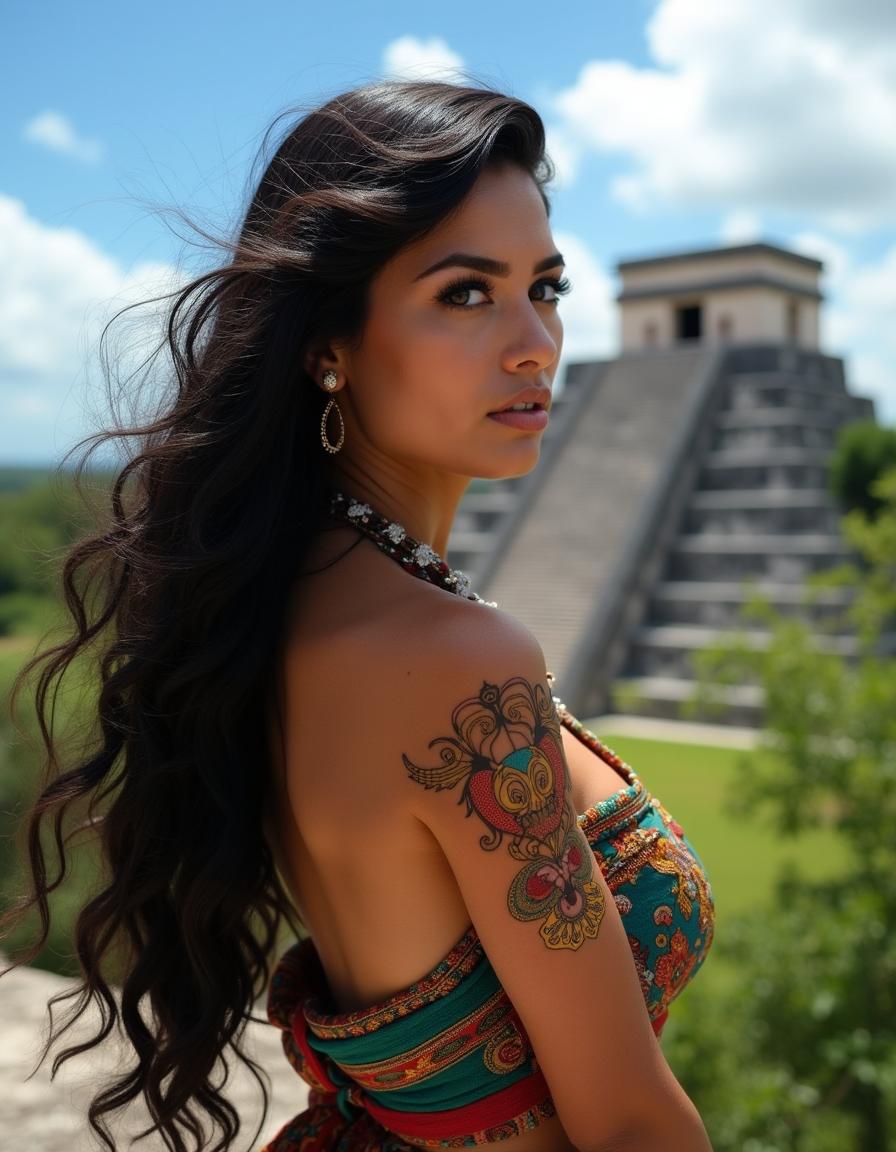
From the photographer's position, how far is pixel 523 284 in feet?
4.99

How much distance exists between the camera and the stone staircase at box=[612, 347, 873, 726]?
16062mm

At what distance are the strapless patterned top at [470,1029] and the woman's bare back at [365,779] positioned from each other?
0.12ft

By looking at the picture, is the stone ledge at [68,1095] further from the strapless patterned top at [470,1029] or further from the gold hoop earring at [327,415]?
the gold hoop earring at [327,415]

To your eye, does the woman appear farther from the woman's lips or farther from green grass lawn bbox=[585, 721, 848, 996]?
green grass lawn bbox=[585, 721, 848, 996]

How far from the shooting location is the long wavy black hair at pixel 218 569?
1.46 metres

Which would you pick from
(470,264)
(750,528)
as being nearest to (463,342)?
(470,264)

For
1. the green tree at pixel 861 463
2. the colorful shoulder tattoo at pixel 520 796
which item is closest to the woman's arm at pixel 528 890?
the colorful shoulder tattoo at pixel 520 796

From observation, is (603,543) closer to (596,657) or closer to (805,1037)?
(596,657)

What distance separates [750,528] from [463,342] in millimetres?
17499

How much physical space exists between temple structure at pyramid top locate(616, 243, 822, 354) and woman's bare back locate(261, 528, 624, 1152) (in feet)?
70.7

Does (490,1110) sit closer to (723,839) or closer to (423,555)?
(423,555)

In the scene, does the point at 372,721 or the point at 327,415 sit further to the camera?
the point at 327,415

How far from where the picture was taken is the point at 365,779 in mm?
1334

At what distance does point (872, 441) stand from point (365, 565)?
17.4 meters
